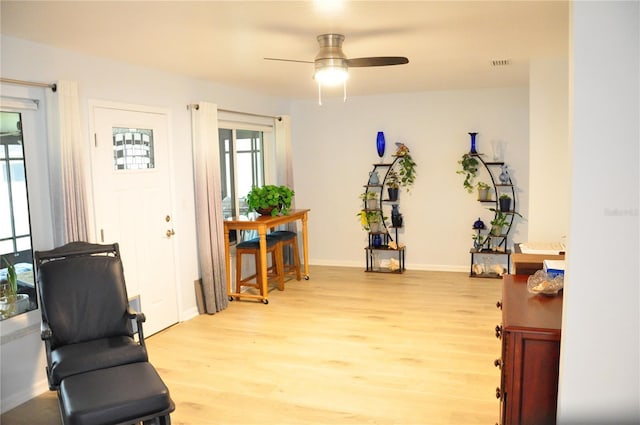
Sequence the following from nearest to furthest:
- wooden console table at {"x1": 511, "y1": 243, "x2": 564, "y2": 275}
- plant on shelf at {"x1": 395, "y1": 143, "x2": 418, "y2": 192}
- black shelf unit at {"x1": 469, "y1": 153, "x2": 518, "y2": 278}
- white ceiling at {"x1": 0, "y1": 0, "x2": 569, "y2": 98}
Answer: white ceiling at {"x1": 0, "y1": 0, "x2": 569, "y2": 98} → wooden console table at {"x1": 511, "y1": 243, "x2": 564, "y2": 275} → black shelf unit at {"x1": 469, "y1": 153, "x2": 518, "y2": 278} → plant on shelf at {"x1": 395, "y1": 143, "x2": 418, "y2": 192}

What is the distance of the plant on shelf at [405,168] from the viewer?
22.5ft

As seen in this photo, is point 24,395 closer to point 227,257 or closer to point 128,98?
point 128,98

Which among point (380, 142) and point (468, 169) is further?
point (380, 142)

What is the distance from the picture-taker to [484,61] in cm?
460

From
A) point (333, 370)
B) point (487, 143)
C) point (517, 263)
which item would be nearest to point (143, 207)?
point (333, 370)

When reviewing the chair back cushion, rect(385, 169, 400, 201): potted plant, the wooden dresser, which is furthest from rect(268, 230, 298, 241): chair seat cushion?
the wooden dresser

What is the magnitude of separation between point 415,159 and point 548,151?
2.55m

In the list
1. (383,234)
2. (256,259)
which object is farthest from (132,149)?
(383,234)

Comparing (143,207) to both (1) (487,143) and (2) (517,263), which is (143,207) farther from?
(1) (487,143)

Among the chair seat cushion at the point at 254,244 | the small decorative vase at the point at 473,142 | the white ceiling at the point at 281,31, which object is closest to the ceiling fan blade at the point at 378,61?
the white ceiling at the point at 281,31

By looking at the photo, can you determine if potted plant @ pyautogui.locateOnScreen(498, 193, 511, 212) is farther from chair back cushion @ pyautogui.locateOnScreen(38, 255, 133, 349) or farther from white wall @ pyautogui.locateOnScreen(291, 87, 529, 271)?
chair back cushion @ pyautogui.locateOnScreen(38, 255, 133, 349)

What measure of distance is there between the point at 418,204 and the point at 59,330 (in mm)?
4859

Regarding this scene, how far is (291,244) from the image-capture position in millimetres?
6926

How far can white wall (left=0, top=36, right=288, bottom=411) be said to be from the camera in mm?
3445
